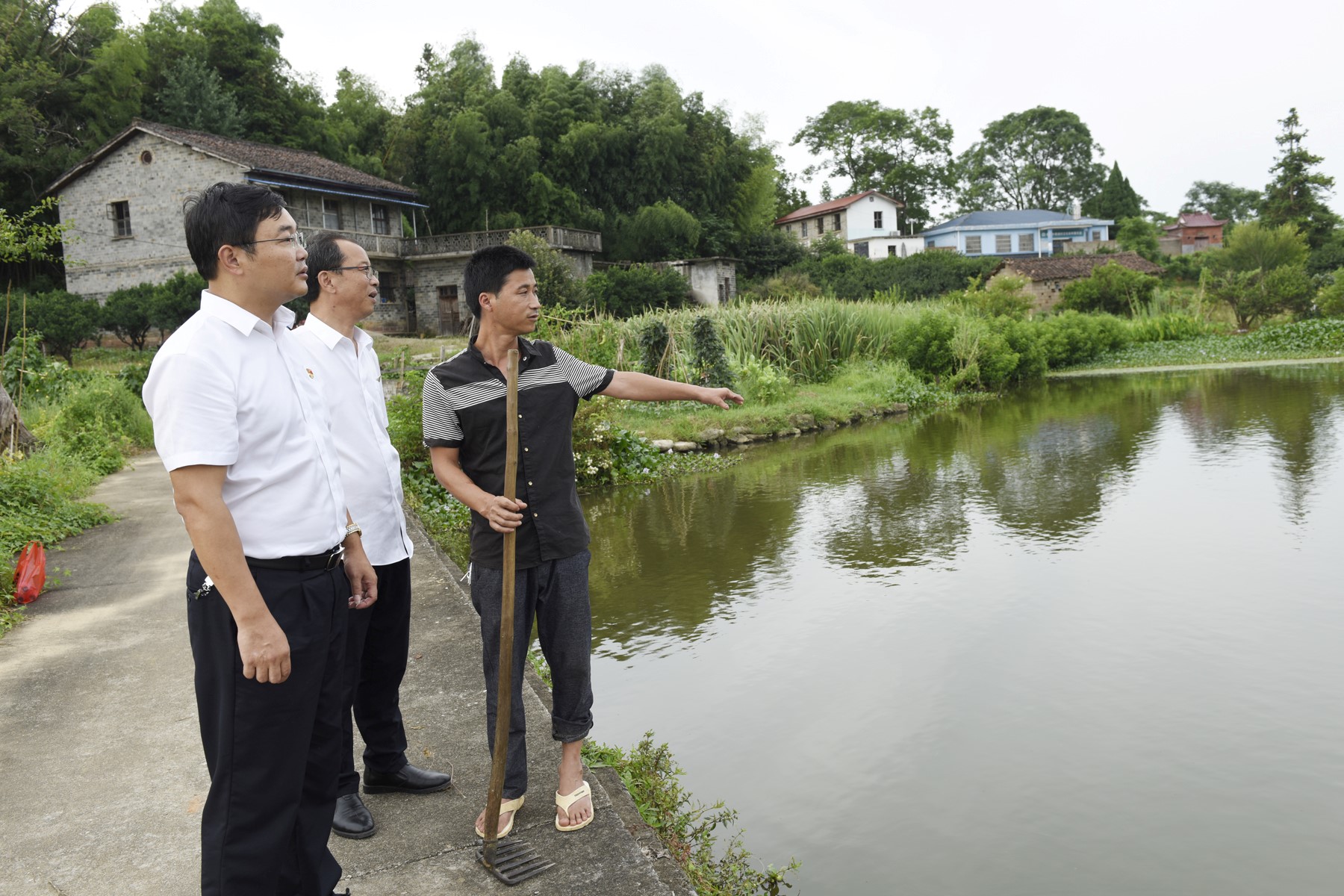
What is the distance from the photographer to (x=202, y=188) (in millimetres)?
28078

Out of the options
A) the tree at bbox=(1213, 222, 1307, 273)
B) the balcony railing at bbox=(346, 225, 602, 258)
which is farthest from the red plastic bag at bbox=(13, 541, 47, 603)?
the tree at bbox=(1213, 222, 1307, 273)

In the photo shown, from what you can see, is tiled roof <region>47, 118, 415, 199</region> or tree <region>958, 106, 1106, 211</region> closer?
tiled roof <region>47, 118, 415, 199</region>

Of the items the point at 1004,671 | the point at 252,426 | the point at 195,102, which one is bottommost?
the point at 1004,671

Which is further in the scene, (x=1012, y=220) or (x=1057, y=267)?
(x=1012, y=220)

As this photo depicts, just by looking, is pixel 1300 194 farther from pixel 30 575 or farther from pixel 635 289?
pixel 30 575

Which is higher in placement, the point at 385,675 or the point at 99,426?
the point at 99,426

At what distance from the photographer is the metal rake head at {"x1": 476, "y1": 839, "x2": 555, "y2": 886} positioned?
2.74 m

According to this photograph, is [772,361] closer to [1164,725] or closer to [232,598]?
[1164,725]

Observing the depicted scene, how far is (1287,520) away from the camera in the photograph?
7852 millimetres

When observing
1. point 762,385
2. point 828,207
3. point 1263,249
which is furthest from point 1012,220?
point 762,385

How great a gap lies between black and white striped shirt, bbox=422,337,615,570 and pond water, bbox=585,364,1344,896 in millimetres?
1513

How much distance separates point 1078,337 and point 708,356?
13.0 meters

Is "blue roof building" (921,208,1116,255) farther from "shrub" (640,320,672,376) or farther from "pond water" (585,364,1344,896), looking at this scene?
"pond water" (585,364,1344,896)

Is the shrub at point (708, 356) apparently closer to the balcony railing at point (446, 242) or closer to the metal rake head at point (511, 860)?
the metal rake head at point (511, 860)
